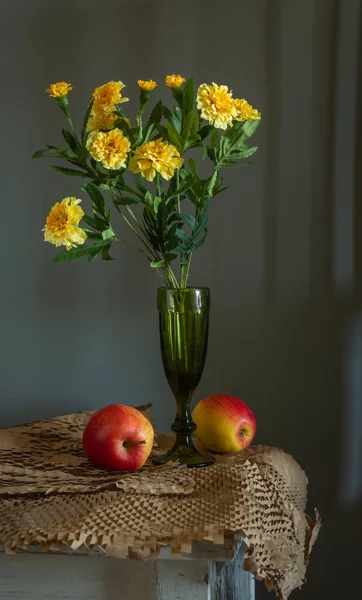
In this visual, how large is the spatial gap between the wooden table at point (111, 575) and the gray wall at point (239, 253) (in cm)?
63

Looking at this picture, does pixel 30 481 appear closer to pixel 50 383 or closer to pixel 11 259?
pixel 50 383

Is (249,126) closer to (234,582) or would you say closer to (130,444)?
(130,444)

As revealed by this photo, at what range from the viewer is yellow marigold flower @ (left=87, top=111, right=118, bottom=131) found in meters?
0.99

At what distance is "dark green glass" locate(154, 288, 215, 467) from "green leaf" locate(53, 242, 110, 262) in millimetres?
113

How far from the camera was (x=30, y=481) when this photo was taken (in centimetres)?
95

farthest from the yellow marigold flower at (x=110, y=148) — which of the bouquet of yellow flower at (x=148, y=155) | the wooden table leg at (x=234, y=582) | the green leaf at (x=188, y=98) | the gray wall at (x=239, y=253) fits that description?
the wooden table leg at (x=234, y=582)

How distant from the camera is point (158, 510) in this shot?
852 millimetres

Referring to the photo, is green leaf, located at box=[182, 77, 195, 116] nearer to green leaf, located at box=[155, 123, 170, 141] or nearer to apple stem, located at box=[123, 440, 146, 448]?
green leaf, located at box=[155, 123, 170, 141]

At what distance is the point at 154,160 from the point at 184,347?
0.28 m

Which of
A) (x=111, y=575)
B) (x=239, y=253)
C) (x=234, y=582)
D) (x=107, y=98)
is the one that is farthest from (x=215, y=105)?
(x=234, y=582)

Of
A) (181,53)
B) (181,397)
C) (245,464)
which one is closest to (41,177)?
(181,53)

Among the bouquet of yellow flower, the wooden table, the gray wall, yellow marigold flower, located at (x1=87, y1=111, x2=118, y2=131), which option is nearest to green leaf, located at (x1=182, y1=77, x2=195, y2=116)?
the bouquet of yellow flower

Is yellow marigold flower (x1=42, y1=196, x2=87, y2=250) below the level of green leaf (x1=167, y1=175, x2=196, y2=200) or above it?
below

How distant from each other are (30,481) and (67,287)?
0.58 metres
